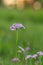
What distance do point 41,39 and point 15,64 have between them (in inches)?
146

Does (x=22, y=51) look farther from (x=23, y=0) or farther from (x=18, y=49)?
(x=23, y=0)

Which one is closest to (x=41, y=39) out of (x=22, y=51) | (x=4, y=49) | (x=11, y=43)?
(x=11, y=43)

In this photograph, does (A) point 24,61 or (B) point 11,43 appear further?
(B) point 11,43

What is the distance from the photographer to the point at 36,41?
6.66 metres

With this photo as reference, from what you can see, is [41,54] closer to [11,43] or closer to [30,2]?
[11,43]

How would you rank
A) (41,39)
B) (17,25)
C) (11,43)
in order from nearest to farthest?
(17,25) → (11,43) → (41,39)

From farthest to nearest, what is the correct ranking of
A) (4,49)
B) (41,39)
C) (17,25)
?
(41,39), (4,49), (17,25)

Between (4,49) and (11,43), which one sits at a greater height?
(11,43)

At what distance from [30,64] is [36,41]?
149 inches

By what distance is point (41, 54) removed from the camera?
262 centimetres

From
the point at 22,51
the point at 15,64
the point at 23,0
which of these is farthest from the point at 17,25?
the point at 23,0

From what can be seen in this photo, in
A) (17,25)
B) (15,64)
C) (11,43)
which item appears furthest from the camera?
(11,43)

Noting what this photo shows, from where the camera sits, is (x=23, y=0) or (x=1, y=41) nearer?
(x=1, y=41)

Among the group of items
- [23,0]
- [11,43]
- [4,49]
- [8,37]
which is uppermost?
[23,0]
